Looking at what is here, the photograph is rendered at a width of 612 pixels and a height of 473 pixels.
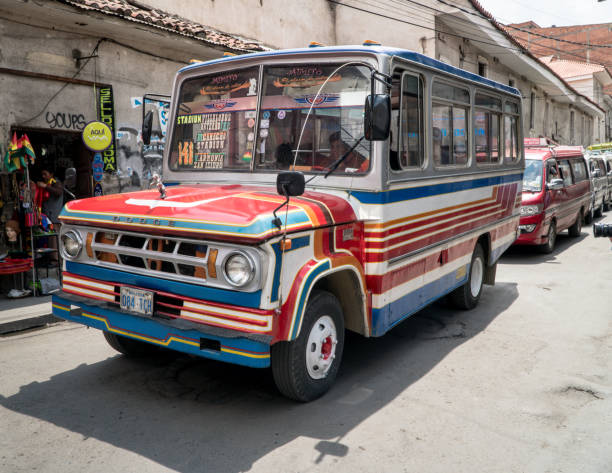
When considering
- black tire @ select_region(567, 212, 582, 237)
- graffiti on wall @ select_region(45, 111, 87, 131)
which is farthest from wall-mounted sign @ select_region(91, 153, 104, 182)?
black tire @ select_region(567, 212, 582, 237)

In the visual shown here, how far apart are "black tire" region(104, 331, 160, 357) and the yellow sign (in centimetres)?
476

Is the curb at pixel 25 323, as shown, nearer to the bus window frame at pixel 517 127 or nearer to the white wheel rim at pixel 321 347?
the white wheel rim at pixel 321 347

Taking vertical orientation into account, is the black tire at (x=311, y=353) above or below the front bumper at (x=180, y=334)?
below

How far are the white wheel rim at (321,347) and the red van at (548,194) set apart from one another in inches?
288

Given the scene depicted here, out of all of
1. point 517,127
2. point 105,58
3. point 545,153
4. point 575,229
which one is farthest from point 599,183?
point 105,58

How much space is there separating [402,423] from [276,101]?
8.68 feet

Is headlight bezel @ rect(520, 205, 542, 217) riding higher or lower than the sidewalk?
higher

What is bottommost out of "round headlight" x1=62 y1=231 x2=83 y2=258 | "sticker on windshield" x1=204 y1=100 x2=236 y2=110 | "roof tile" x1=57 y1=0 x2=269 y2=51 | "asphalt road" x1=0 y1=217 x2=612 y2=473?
"asphalt road" x1=0 y1=217 x2=612 y2=473

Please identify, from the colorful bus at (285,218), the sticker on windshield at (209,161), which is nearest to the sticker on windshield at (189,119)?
the colorful bus at (285,218)

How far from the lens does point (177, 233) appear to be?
3668mm

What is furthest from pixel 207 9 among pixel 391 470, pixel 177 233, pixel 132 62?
pixel 391 470

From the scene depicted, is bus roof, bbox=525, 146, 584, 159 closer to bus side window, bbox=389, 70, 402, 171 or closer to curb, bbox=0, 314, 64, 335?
bus side window, bbox=389, 70, 402, 171

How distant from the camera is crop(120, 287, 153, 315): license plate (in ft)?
12.7

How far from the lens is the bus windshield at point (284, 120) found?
4477 millimetres
